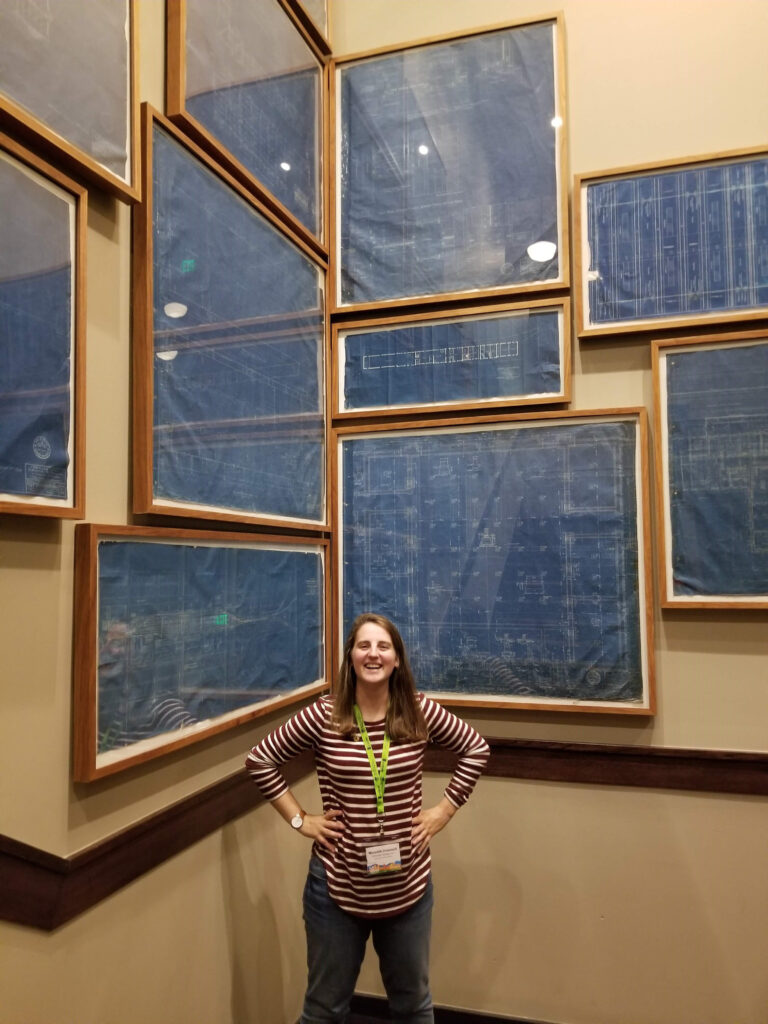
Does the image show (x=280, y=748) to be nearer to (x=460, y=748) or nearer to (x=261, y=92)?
(x=460, y=748)

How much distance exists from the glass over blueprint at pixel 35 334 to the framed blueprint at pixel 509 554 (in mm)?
1124

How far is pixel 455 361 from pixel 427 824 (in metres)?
A: 1.29

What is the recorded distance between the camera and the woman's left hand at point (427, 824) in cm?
158

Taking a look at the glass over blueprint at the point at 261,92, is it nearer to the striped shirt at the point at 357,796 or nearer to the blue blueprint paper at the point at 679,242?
the blue blueprint paper at the point at 679,242

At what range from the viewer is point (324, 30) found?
2.36 m

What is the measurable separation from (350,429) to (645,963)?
1.71m

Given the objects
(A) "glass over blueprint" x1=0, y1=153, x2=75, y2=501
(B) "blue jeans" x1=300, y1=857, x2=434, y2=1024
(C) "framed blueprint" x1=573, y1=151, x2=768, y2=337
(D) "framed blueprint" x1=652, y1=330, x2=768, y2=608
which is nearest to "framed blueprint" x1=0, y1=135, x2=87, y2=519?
(A) "glass over blueprint" x1=0, y1=153, x2=75, y2=501

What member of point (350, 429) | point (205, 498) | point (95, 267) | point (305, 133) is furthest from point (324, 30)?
point (205, 498)

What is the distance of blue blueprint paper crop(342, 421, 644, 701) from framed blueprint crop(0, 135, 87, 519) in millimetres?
1116

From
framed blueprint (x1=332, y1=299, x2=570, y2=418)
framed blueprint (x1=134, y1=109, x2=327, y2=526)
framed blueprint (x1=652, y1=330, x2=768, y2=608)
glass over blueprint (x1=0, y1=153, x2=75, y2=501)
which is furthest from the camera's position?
framed blueprint (x1=332, y1=299, x2=570, y2=418)

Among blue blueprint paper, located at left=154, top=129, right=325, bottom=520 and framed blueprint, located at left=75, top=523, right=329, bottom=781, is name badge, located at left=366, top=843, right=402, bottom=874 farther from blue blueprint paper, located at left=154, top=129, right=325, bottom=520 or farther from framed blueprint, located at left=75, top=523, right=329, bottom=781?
blue blueprint paper, located at left=154, top=129, right=325, bottom=520

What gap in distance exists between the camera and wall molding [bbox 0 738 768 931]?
120 centimetres

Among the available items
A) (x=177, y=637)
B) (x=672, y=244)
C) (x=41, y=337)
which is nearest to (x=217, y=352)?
(x=41, y=337)

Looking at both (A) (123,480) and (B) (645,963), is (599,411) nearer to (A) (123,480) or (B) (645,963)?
(A) (123,480)
